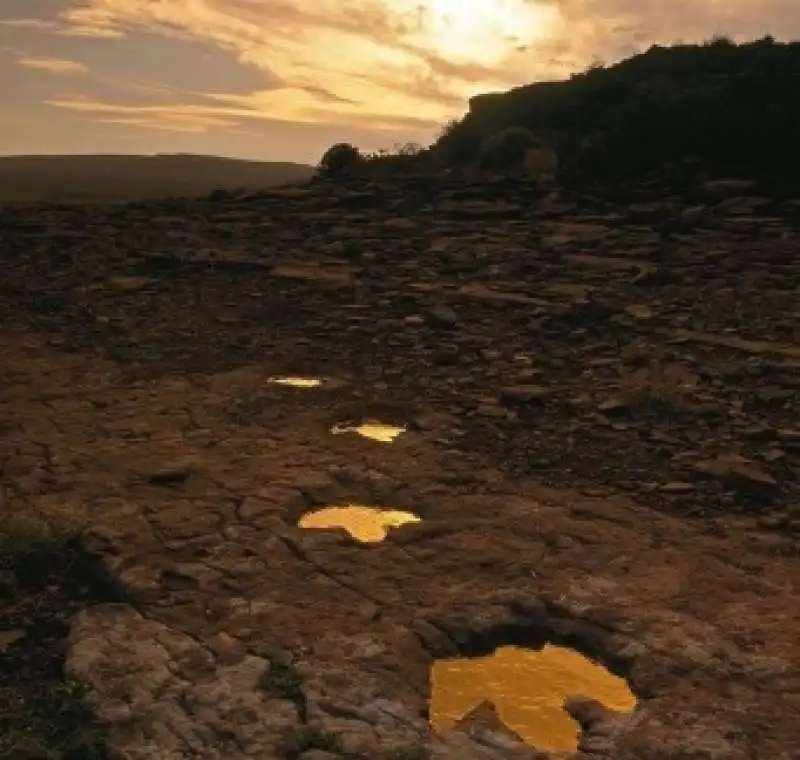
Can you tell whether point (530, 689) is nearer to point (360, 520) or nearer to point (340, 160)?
point (360, 520)

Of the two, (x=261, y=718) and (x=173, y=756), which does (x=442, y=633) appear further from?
(x=173, y=756)

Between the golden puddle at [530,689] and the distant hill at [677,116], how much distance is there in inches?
446

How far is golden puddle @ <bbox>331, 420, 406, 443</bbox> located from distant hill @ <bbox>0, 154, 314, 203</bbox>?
29237 mm

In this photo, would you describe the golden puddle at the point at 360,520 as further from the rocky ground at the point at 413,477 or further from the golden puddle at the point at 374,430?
the golden puddle at the point at 374,430

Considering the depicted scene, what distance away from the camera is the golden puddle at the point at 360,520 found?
4.98 m

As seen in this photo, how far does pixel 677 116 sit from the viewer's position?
611 inches

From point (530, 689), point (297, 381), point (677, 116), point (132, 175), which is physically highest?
point (677, 116)

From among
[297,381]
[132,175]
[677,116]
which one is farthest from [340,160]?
[132,175]

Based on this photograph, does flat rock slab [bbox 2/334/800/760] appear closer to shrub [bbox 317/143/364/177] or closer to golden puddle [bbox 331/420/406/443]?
golden puddle [bbox 331/420/406/443]

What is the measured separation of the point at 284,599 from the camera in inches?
166

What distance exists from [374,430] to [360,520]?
1.51 m

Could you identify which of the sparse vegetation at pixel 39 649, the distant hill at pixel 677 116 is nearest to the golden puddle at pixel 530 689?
the sparse vegetation at pixel 39 649

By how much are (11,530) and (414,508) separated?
206 centimetres

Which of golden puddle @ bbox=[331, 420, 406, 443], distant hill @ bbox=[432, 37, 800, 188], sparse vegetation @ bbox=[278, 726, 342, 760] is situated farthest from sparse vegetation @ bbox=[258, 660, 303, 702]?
distant hill @ bbox=[432, 37, 800, 188]
